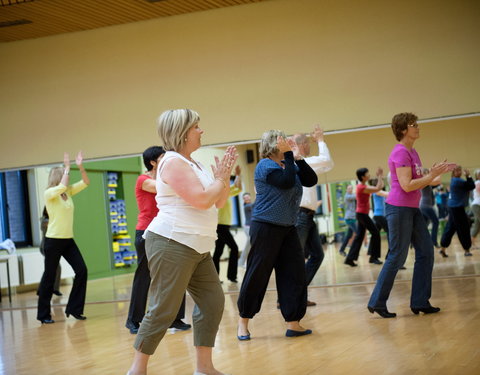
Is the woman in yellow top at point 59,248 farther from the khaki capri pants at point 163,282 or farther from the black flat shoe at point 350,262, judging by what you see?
the khaki capri pants at point 163,282

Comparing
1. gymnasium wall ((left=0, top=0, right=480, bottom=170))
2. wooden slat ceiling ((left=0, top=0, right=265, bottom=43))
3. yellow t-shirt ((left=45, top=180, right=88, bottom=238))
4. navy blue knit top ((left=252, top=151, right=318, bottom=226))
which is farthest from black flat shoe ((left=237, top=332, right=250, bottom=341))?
wooden slat ceiling ((left=0, top=0, right=265, bottom=43))

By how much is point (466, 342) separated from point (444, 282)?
10.9 ft

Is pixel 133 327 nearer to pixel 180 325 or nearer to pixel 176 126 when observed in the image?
pixel 180 325

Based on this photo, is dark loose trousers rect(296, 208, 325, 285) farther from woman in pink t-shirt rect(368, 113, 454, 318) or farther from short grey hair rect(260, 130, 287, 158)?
short grey hair rect(260, 130, 287, 158)

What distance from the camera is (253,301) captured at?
493cm

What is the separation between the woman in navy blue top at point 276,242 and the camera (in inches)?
191

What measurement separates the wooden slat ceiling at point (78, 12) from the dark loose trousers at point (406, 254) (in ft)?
12.6

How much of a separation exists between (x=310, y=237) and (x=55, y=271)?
273cm

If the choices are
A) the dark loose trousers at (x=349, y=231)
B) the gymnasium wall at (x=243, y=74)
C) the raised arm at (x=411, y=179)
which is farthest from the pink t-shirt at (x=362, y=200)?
the raised arm at (x=411, y=179)

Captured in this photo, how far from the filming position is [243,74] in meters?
8.15

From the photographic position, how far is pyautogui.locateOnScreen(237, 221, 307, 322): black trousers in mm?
4871

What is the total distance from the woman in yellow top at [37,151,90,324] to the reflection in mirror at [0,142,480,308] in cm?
143

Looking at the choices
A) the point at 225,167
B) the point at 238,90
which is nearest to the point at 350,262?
the point at 238,90

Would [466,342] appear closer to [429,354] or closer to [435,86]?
[429,354]
